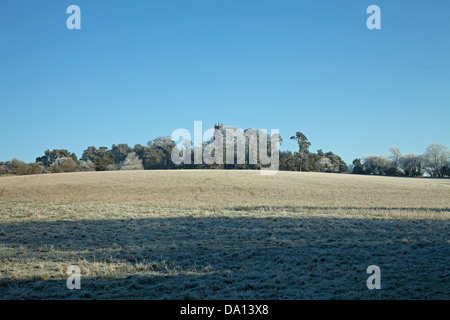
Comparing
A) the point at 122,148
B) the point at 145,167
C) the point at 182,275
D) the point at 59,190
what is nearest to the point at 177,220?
the point at 182,275

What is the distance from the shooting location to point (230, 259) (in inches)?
410

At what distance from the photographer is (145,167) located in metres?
98.7

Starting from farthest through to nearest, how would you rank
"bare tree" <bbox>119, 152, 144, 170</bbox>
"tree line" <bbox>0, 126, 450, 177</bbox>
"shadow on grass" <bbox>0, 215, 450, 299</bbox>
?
"bare tree" <bbox>119, 152, 144, 170</bbox>, "tree line" <bbox>0, 126, 450, 177</bbox>, "shadow on grass" <bbox>0, 215, 450, 299</bbox>

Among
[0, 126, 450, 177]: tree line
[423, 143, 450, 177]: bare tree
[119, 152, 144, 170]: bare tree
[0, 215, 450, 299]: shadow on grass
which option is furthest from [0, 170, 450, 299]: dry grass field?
[423, 143, 450, 177]: bare tree

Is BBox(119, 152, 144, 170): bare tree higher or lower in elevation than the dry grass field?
higher

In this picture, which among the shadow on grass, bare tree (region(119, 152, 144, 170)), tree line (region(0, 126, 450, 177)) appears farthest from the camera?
bare tree (region(119, 152, 144, 170))

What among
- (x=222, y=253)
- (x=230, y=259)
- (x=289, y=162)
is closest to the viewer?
(x=230, y=259)

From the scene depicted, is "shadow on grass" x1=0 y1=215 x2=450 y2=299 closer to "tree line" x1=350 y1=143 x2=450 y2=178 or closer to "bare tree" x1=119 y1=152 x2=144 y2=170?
"bare tree" x1=119 y1=152 x2=144 y2=170

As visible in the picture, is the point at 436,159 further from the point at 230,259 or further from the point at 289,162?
the point at 230,259

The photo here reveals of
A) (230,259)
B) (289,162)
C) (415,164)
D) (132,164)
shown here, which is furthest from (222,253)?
(415,164)

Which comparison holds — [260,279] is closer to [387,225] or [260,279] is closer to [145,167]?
[387,225]

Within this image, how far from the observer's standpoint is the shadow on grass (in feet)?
24.9
